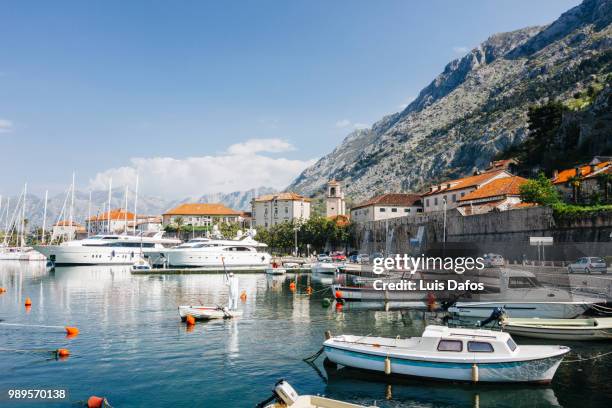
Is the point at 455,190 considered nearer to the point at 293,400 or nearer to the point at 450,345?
the point at 450,345

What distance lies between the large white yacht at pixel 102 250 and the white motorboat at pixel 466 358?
70.4 meters

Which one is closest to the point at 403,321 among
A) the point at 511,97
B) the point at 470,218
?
the point at 470,218

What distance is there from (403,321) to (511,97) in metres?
176

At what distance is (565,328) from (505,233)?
37217 mm

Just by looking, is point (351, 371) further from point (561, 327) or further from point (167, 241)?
point (167, 241)

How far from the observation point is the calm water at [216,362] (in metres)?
17.9

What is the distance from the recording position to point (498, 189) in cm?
7556

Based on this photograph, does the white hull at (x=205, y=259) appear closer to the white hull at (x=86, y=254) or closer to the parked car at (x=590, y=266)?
the white hull at (x=86, y=254)

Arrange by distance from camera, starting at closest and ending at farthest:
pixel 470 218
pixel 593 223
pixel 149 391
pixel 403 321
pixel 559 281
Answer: pixel 149 391
pixel 403 321
pixel 559 281
pixel 593 223
pixel 470 218

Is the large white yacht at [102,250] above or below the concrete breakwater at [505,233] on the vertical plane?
below

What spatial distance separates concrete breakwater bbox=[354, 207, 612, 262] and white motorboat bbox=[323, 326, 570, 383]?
1312 inches

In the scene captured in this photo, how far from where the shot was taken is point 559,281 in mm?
35406

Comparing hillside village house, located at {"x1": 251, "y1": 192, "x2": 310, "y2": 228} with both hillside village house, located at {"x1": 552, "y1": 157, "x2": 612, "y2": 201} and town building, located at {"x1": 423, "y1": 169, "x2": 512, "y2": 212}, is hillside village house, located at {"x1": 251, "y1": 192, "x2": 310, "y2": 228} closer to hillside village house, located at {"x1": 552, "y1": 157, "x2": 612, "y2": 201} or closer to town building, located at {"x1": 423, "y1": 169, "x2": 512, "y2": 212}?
town building, located at {"x1": 423, "y1": 169, "x2": 512, "y2": 212}

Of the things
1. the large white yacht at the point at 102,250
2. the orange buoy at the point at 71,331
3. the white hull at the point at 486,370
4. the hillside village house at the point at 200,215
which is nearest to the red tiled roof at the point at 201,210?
the hillside village house at the point at 200,215
